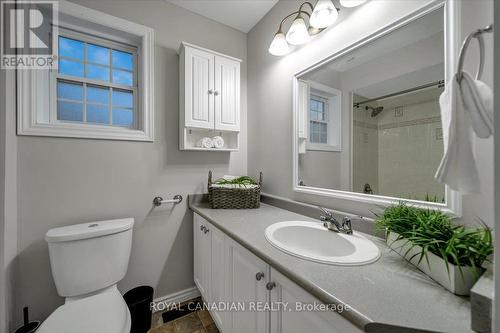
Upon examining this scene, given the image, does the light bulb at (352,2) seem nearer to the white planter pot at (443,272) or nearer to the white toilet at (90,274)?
the white planter pot at (443,272)

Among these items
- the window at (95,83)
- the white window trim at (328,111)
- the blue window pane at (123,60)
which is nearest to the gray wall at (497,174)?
the white window trim at (328,111)

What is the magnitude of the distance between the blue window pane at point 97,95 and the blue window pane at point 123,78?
4.6 inches

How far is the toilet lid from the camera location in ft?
2.81

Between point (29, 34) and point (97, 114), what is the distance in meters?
0.53

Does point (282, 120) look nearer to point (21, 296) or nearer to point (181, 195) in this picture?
point (181, 195)

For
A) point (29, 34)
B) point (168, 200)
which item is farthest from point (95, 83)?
point (168, 200)

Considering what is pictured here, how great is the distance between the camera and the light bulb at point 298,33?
1235 millimetres

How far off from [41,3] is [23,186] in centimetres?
118

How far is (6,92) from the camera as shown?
1.03 metres

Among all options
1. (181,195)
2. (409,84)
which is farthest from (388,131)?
(181,195)

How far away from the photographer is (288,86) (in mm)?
1504

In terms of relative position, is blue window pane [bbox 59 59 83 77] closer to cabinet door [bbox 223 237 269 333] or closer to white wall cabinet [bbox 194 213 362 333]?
white wall cabinet [bbox 194 213 362 333]

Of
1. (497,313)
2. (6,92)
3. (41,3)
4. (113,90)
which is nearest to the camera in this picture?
(497,313)

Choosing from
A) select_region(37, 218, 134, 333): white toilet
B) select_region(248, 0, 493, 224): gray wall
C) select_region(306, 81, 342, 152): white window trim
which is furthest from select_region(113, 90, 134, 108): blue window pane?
select_region(306, 81, 342, 152): white window trim
